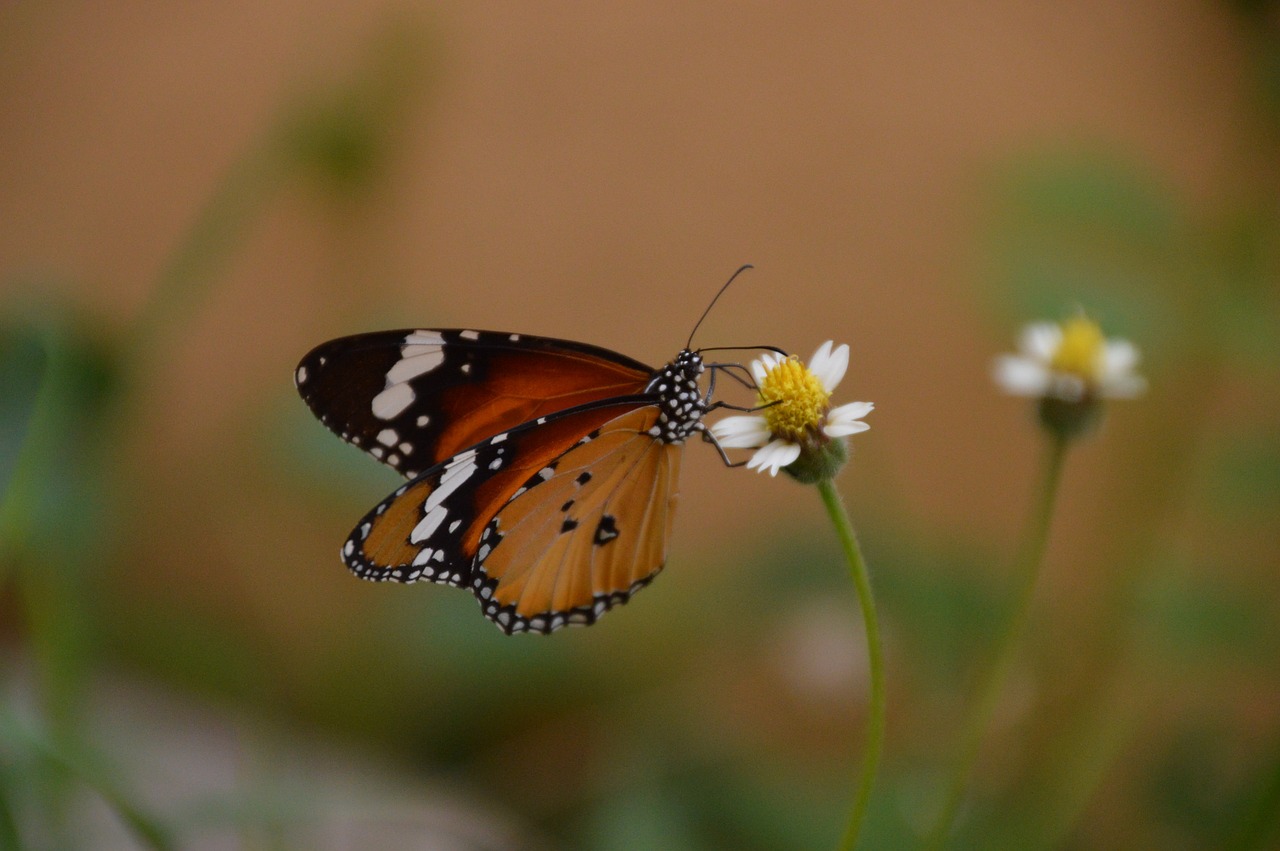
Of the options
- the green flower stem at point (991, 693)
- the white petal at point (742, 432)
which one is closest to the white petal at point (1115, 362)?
the green flower stem at point (991, 693)

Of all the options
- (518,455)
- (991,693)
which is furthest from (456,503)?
(991,693)

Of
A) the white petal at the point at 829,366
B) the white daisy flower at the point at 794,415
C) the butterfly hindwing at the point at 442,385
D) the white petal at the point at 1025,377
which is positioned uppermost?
the white petal at the point at 1025,377

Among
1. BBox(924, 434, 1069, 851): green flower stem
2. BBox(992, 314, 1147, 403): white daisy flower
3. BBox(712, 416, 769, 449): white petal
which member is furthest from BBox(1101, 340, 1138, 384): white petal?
BBox(712, 416, 769, 449): white petal

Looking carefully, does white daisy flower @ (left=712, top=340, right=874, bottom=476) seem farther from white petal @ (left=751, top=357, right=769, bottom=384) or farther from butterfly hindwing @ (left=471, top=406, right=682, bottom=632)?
butterfly hindwing @ (left=471, top=406, right=682, bottom=632)

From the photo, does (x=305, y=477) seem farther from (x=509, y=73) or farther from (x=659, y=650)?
(x=509, y=73)

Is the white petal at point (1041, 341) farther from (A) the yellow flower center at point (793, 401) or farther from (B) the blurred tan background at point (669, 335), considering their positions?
(A) the yellow flower center at point (793, 401)

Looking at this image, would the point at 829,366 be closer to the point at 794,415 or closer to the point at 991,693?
the point at 794,415

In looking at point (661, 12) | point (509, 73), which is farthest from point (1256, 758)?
point (509, 73)
